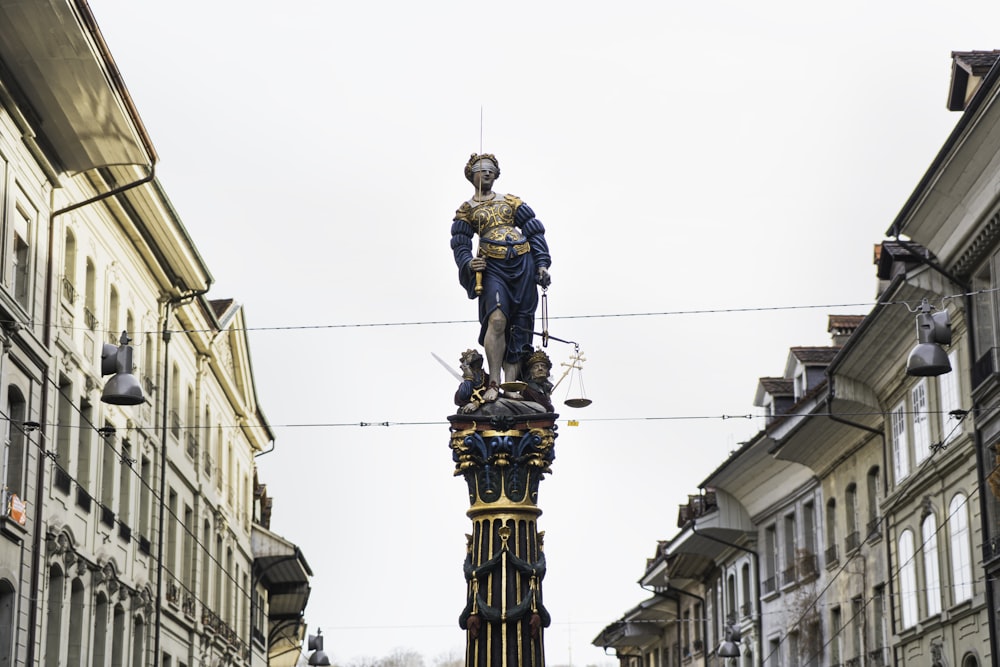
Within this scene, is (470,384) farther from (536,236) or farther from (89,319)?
(89,319)

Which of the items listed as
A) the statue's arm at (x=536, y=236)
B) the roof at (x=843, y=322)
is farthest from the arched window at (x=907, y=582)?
the statue's arm at (x=536, y=236)

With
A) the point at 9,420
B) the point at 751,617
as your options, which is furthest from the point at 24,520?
the point at 751,617

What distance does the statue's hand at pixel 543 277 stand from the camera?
A: 14.2 metres

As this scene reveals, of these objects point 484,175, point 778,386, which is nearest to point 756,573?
point 778,386

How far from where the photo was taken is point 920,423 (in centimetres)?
3647

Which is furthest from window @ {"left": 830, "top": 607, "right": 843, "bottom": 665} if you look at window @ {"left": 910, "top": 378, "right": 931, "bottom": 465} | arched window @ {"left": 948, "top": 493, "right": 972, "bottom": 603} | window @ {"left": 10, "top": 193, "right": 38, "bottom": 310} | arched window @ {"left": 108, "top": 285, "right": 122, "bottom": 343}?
window @ {"left": 10, "top": 193, "right": 38, "bottom": 310}

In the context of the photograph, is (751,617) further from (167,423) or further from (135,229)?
(135,229)

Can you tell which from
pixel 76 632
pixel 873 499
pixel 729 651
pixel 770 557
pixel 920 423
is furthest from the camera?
pixel 770 557

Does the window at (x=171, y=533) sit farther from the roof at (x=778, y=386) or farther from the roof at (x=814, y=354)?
the roof at (x=814, y=354)

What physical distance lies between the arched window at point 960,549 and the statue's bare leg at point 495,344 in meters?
20.8

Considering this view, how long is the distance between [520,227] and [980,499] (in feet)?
64.2

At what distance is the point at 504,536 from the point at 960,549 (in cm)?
2224

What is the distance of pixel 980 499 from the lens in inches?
1254

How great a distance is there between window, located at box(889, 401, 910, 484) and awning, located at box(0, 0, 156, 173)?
16.1 meters
